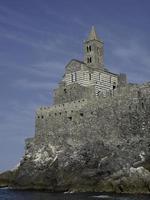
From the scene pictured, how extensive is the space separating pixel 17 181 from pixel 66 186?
10673mm

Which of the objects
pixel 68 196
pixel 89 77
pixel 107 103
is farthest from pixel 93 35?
pixel 68 196

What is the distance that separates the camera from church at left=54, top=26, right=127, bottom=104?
6750 cm

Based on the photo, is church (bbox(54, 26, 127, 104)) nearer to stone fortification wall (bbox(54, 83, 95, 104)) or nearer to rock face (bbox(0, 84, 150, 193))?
stone fortification wall (bbox(54, 83, 95, 104))

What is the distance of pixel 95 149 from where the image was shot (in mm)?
59062

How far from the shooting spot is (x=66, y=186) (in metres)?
56.2

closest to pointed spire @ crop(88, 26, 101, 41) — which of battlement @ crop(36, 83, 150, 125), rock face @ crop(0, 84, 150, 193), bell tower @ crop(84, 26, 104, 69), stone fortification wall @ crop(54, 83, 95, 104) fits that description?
bell tower @ crop(84, 26, 104, 69)

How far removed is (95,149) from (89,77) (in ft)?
45.0

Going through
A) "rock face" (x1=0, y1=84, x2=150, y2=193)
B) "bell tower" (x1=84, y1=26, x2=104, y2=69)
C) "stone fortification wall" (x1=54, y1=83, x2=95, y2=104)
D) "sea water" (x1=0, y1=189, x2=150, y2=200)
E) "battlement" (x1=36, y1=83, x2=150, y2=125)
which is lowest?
"sea water" (x1=0, y1=189, x2=150, y2=200)

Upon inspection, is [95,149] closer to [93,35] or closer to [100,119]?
[100,119]

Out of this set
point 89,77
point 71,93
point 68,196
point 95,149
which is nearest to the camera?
point 68,196

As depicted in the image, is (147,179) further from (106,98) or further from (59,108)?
(59,108)

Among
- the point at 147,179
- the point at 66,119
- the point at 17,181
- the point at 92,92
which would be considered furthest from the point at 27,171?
the point at 147,179

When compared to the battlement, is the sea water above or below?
below

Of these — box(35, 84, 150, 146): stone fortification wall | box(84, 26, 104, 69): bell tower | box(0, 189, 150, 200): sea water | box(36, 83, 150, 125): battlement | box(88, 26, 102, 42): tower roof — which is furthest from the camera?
box(88, 26, 102, 42): tower roof
